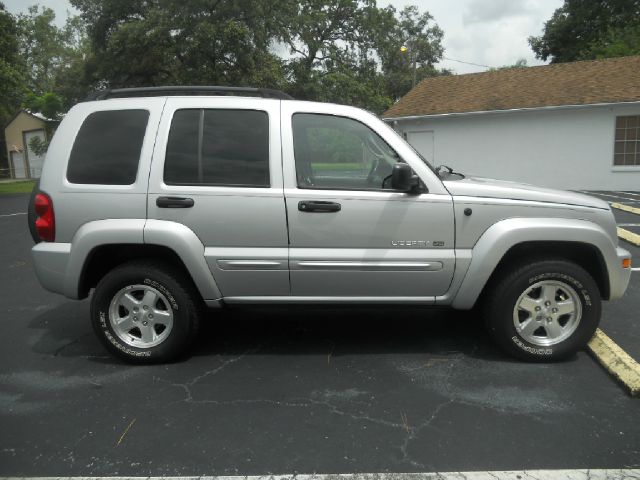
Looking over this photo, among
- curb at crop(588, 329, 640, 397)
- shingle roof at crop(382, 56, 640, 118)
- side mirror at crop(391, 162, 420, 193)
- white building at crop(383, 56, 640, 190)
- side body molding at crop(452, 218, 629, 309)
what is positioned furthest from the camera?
shingle roof at crop(382, 56, 640, 118)

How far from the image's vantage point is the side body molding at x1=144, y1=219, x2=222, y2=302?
12.3 ft

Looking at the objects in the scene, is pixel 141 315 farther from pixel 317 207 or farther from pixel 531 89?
pixel 531 89

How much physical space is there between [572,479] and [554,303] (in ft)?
5.14

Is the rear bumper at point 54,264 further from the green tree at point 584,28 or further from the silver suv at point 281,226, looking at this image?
the green tree at point 584,28

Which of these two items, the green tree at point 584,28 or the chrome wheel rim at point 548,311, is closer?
the chrome wheel rim at point 548,311

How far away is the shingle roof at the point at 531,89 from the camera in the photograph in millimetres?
17297

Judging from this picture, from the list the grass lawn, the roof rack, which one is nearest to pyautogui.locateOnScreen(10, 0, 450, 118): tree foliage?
the grass lawn

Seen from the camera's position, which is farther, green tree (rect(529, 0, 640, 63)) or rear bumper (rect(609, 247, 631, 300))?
green tree (rect(529, 0, 640, 63))

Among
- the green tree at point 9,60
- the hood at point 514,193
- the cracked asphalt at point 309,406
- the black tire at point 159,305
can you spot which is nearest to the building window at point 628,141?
the cracked asphalt at point 309,406

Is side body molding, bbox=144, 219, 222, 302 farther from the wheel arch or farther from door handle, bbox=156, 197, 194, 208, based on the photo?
door handle, bbox=156, 197, 194, 208

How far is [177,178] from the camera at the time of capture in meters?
3.81

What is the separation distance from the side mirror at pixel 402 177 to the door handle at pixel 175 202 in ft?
4.76

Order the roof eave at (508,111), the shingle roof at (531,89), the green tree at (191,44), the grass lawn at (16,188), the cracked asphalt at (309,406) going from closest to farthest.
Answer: the cracked asphalt at (309,406)
the roof eave at (508,111)
the shingle roof at (531,89)
the grass lawn at (16,188)
the green tree at (191,44)

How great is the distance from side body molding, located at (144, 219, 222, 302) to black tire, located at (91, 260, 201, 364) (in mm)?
226
